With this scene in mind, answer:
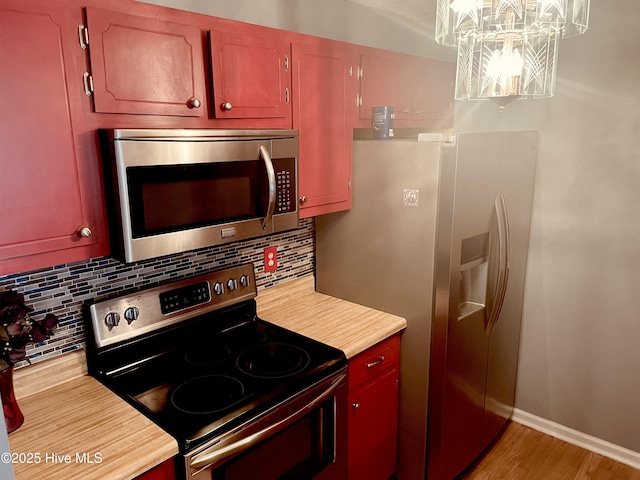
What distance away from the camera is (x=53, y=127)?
125cm

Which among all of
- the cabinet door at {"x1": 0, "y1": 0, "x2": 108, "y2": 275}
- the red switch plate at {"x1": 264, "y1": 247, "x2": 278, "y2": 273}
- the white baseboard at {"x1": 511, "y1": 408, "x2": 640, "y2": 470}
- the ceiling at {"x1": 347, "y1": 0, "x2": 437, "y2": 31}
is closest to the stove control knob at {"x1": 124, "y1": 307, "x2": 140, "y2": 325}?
the cabinet door at {"x1": 0, "y1": 0, "x2": 108, "y2": 275}

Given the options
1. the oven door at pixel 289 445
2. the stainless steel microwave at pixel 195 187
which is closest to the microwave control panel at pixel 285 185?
the stainless steel microwave at pixel 195 187

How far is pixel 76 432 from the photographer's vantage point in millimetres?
1389

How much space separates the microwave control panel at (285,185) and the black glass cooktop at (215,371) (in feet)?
1.84

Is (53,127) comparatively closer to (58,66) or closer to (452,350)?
(58,66)

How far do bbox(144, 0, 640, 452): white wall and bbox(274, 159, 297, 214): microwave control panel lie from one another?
0.77m

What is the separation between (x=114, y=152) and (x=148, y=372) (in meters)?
0.85

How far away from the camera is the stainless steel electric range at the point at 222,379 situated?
146 cm

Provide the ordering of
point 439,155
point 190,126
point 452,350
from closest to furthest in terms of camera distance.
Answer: point 190,126 → point 439,155 → point 452,350

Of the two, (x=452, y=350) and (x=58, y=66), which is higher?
(x=58, y=66)

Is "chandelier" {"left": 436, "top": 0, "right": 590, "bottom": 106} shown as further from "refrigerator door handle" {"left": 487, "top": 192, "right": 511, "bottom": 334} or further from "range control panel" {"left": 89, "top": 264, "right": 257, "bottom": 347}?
"range control panel" {"left": 89, "top": 264, "right": 257, "bottom": 347}

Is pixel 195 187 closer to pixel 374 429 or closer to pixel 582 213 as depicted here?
pixel 374 429

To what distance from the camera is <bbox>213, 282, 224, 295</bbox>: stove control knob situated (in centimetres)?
202

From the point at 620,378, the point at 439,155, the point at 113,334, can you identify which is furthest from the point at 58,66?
the point at 620,378
